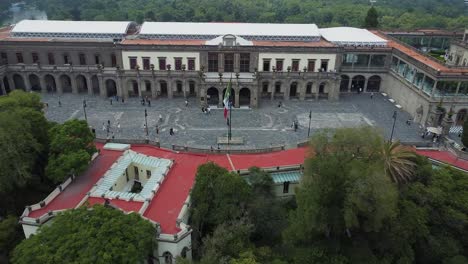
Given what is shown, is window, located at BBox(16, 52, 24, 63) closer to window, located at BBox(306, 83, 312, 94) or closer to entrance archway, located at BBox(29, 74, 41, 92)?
entrance archway, located at BBox(29, 74, 41, 92)

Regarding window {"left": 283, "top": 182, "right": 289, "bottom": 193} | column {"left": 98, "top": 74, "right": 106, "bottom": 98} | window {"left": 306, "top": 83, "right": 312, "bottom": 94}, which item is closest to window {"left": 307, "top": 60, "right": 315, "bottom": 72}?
window {"left": 306, "top": 83, "right": 312, "bottom": 94}

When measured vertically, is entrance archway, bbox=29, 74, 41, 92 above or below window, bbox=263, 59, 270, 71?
below

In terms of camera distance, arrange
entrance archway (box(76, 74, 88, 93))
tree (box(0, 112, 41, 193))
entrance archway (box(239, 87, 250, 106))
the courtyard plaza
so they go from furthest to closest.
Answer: entrance archway (box(76, 74, 88, 93)) < entrance archway (box(239, 87, 250, 106)) < the courtyard plaza < tree (box(0, 112, 41, 193))

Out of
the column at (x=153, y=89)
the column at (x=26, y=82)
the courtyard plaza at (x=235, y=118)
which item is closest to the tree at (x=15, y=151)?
the courtyard plaza at (x=235, y=118)

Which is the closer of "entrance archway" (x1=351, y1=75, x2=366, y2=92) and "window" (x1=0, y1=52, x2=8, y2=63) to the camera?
"window" (x1=0, y1=52, x2=8, y2=63)

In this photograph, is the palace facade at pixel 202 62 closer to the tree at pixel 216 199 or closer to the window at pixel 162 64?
the window at pixel 162 64

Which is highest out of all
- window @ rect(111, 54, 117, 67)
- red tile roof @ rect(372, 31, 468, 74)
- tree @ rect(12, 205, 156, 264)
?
red tile roof @ rect(372, 31, 468, 74)

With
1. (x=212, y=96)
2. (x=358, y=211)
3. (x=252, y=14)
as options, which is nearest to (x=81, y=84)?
(x=212, y=96)
